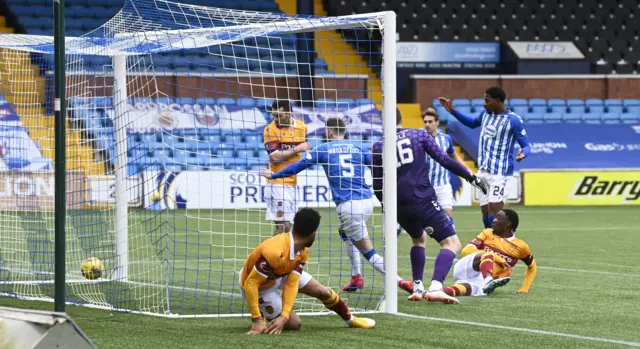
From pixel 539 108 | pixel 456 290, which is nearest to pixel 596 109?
pixel 539 108

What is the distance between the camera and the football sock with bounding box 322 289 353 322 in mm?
7301

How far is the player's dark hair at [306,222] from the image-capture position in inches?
278

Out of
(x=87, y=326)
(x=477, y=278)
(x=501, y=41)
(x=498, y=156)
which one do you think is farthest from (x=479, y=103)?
(x=87, y=326)

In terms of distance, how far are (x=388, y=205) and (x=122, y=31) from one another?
3.04 metres

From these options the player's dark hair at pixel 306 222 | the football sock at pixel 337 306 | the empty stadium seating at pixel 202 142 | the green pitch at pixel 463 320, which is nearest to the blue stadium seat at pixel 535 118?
the empty stadium seating at pixel 202 142

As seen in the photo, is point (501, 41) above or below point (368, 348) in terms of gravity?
above

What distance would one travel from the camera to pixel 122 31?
9.73m

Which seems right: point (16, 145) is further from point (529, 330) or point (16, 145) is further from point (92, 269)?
point (529, 330)

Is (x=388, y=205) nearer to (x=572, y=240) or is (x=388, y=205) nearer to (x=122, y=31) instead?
(x=122, y=31)

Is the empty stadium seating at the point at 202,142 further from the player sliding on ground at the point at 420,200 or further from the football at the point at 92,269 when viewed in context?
the player sliding on ground at the point at 420,200

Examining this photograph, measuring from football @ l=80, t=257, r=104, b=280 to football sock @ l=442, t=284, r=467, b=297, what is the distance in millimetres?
3192

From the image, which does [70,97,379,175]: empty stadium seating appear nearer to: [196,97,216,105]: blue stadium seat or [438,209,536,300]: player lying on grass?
[196,97,216,105]: blue stadium seat

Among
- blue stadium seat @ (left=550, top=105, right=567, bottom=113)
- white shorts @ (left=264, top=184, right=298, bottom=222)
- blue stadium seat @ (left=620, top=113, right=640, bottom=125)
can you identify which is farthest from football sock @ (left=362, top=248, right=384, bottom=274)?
blue stadium seat @ (left=620, top=113, right=640, bottom=125)

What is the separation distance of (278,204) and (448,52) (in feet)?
70.5
